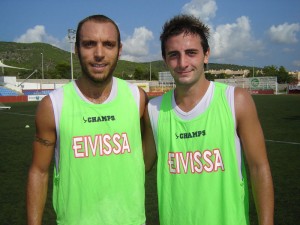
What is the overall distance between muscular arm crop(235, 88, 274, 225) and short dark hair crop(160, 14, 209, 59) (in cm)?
56

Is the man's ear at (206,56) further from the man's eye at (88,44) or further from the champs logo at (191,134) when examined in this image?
the man's eye at (88,44)

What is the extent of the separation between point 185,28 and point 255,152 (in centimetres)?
102

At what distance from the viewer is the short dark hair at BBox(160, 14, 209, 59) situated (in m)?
2.57

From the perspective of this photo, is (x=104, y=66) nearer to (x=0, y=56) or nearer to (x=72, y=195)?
(x=72, y=195)

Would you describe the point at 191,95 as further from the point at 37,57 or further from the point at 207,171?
the point at 37,57

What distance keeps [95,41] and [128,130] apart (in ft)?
2.30

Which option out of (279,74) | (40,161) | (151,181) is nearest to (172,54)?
(40,161)

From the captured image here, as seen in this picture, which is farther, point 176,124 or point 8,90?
point 8,90

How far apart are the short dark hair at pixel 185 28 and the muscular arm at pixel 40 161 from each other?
0.99 meters

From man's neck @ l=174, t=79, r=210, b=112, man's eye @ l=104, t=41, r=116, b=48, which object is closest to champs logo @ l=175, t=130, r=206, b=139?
man's neck @ l=174, t=79, r=210, b=112

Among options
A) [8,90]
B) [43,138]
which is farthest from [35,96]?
[43,138]

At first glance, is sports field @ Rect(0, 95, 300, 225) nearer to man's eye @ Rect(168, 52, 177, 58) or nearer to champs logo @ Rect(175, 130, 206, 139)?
champs logo @ Rect(175, 130, 206, 139)

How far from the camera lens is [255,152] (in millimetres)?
2355

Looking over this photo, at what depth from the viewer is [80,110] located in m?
2.60
